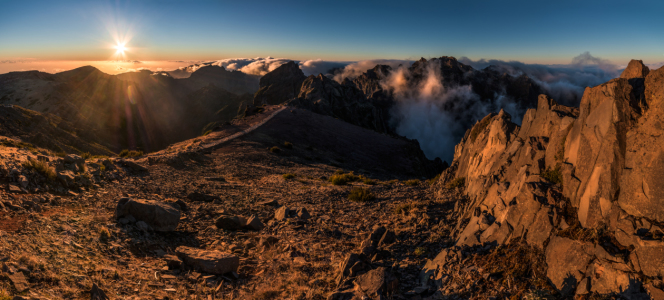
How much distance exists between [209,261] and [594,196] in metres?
10.9

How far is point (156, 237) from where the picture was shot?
37.0 feet

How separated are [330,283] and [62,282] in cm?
664

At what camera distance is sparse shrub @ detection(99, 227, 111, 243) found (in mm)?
9786

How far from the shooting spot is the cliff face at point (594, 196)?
20.6 feet

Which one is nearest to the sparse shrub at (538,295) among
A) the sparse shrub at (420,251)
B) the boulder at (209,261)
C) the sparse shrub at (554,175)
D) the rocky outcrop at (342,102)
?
the sparse shrub at (420,251)

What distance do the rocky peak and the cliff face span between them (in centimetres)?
2

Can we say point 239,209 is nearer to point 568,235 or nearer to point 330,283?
point 330,283

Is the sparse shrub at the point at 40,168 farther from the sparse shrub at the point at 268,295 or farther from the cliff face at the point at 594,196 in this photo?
the cliff face at the point at 594,196

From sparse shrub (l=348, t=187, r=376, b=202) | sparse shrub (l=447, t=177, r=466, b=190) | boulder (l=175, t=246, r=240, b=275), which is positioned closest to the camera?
boulder (l=175, t=246, r=240, b=275)

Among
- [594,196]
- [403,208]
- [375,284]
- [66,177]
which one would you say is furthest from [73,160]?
[594,196]

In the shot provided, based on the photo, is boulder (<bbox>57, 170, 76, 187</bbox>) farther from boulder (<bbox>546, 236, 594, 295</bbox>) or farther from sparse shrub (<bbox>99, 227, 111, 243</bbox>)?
boulder (<bbox>546, 236, 594, 295</bbox>)

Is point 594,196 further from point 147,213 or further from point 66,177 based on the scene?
point 66,177

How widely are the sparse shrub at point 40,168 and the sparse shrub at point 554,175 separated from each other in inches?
785

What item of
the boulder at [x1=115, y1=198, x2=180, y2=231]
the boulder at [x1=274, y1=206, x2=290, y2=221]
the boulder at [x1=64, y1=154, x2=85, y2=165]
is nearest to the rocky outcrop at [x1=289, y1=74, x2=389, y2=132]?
the boulder at [x1=64, y1=154, x2=85, y2=165]
